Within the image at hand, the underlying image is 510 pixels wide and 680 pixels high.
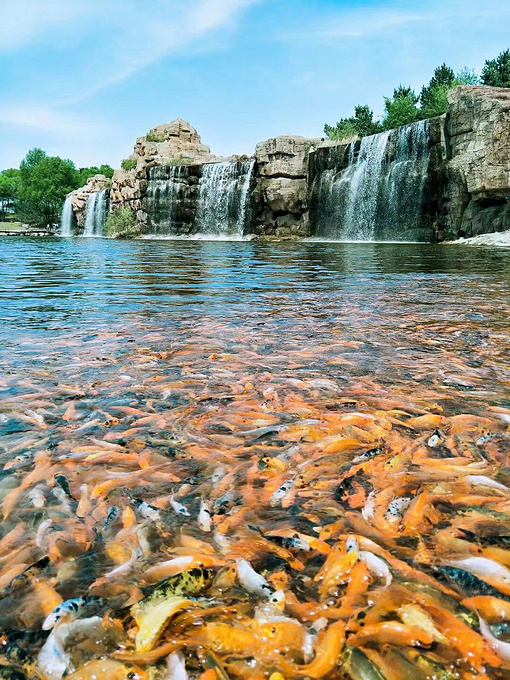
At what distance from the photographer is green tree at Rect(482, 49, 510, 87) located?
5056cm

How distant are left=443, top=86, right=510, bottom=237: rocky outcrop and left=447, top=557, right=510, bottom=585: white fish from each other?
24.7 meters

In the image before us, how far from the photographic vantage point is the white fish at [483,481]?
80.2 inches

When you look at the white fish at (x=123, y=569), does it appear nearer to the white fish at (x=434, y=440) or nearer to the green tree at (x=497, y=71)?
the white fish at (x=434, y=440)

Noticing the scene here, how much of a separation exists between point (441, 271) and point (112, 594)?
11.8m

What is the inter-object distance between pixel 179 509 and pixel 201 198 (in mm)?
39892

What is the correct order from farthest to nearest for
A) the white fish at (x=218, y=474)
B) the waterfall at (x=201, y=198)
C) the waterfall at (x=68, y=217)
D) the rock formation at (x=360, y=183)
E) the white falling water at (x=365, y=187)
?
1. the waterfall at (x=68, y=217)
2. the waterfall at (x=201, y=198)
3. the white falling water at (x=365, y=187)
4. the rock formation at (x=360, y=183)
5. the white fish at (x=218, y=474)

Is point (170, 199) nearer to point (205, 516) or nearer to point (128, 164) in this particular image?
point (128, 164)

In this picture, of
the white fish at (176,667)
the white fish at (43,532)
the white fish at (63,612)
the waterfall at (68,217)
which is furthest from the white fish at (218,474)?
the waterfall at (68,217)

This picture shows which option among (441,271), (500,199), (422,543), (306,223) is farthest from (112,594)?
(306,223)

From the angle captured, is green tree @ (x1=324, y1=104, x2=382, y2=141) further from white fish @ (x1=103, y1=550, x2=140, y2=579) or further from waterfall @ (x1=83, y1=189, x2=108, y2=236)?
white fish @ (x1=103, y1=550, x2=140, y2=579)

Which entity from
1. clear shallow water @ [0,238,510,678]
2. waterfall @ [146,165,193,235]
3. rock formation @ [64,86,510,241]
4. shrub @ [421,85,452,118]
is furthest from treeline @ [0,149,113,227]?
clear shallow water @ [0,238,510,678]

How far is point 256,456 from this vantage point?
2.38 meters

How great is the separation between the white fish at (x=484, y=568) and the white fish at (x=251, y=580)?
1.92ft

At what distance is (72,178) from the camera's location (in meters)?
76.9
